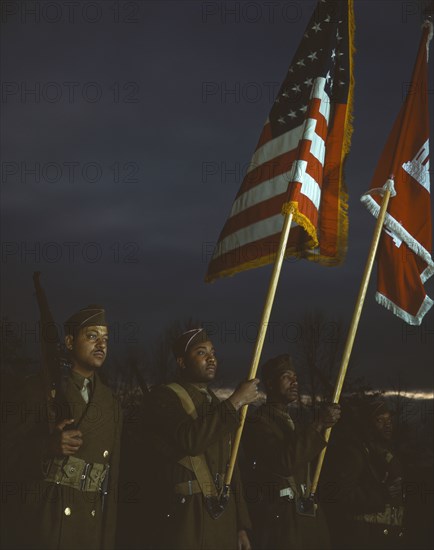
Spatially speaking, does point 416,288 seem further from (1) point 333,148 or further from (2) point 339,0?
(2) point 339,0

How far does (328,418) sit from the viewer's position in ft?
22.6

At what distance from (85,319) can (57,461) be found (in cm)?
103

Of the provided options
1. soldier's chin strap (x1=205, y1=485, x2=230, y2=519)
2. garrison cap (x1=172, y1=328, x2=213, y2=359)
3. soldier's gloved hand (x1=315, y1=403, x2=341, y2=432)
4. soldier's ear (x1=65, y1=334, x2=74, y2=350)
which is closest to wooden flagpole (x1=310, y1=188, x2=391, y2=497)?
soldier's gloved hand (x1=315, y1=403, x2=341, y2=432)

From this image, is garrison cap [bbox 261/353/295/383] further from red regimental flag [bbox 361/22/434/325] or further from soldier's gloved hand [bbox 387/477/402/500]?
soldier's gloved hand [bbox 387/477/402/500]

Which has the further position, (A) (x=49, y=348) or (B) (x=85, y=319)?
(B) (x=85, y=319)

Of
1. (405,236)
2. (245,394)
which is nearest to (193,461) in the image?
(245,394)

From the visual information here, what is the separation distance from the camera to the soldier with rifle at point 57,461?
539 centimetres

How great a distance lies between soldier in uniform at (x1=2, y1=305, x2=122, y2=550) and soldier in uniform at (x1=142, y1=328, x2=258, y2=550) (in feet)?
1.42

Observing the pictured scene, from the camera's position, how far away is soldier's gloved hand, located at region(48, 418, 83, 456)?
5254 millimetres

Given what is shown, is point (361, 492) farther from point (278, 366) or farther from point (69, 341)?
point (69, 341)

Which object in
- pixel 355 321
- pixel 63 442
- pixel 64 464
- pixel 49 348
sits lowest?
pixel 64 464

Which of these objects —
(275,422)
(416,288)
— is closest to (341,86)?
(416,288)

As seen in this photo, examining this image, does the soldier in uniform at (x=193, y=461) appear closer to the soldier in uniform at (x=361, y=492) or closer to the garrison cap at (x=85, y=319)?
the garrison cap at (x=85, y=319)

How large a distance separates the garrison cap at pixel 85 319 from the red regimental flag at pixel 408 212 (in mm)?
3060
